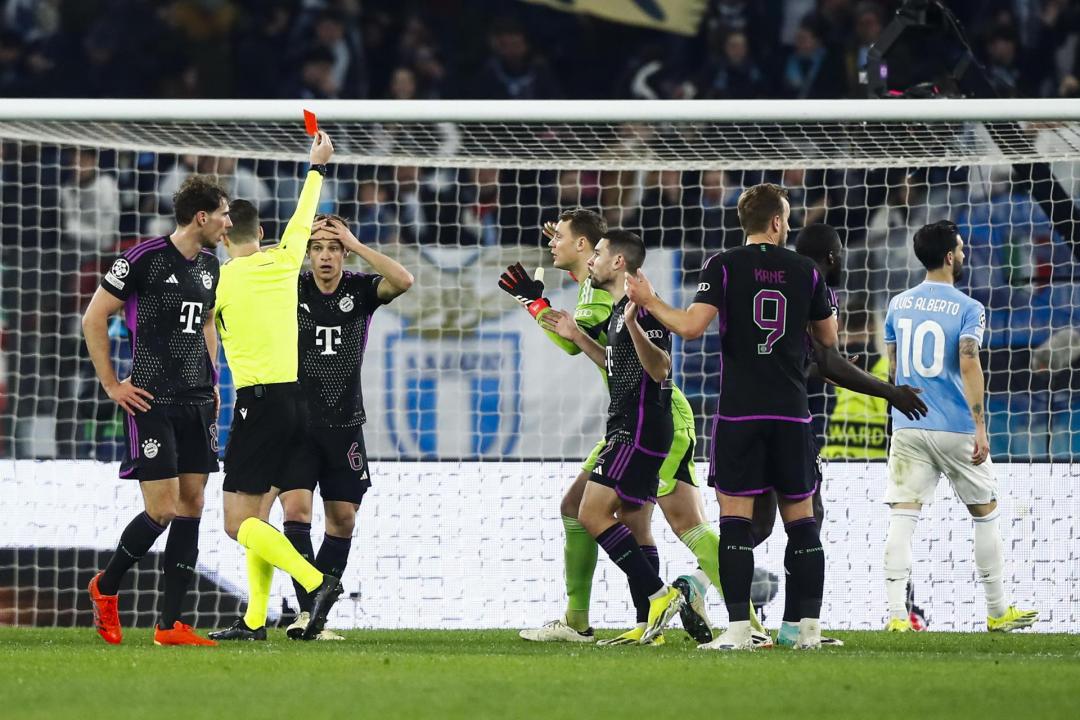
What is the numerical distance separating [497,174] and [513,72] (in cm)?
261

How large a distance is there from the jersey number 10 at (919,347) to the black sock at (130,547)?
3.73 metres

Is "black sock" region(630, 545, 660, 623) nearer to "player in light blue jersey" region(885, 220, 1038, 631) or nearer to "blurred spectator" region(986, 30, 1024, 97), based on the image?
"player in light blue jersey" region(885, 220, 1038, 631)

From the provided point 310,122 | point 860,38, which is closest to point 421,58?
point 860,38

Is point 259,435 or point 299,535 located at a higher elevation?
point 259,435

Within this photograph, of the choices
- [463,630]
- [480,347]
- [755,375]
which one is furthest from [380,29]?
[755,375]

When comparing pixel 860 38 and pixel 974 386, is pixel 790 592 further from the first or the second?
pixel 860 38

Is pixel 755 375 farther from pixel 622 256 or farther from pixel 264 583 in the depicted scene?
pixel 264 583

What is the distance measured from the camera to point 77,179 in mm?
10750

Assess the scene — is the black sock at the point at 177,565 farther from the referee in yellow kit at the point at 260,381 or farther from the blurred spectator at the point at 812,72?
the blurred spectator at the point at 812,72

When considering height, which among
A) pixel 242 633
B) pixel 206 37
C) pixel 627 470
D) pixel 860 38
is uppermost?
pixel 206 37

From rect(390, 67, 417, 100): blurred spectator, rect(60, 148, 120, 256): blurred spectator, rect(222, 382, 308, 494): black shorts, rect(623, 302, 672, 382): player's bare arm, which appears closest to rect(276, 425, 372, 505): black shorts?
rect(222, 382, 308, 494): black shorts

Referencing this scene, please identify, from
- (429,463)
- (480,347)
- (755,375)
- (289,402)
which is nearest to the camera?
(755,375)

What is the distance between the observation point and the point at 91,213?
35.8 ft

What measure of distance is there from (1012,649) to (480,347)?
13.6ft
